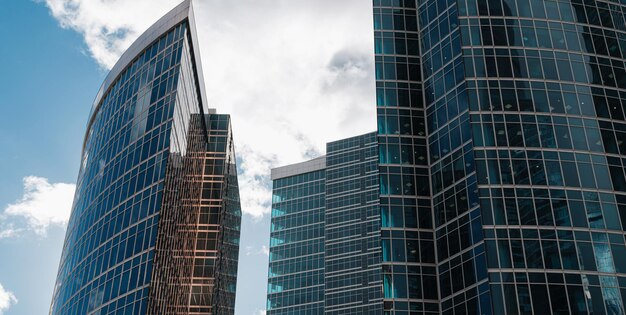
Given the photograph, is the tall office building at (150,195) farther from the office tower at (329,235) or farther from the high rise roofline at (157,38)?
the office tower at (329,235)

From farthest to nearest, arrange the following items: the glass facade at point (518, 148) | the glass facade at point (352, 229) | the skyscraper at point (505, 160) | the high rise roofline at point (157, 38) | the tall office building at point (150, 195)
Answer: the glass facade at point (352, 229) < the high rise roofline at point (157, 38) < the tall office building at point (150, 195) < the skyscraper at point (505, 160) < the glass facade at point (518, 148)

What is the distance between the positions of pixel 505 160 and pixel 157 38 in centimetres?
5103

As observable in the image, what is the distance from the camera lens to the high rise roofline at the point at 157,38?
100812mm

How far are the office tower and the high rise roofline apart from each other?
170 feet

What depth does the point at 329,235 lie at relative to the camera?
509 feet

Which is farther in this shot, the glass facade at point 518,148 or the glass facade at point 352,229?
the glass facade at point 352,229

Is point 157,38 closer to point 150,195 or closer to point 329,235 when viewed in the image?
point 150,195

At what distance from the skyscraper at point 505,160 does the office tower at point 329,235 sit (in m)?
61.6

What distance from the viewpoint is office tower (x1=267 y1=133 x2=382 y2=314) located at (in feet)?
482

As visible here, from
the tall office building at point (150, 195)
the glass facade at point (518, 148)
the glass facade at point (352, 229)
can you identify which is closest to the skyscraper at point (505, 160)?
the glass facade at point (518, 148)

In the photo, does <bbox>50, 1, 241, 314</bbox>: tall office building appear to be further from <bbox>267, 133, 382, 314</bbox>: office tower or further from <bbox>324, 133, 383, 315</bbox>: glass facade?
<bbox>267, 133, 382, 314</bbox>: office tower

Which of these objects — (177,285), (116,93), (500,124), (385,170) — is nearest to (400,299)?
(385,170)

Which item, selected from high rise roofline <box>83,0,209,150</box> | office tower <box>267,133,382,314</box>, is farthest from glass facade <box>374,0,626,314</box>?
office tower <box>267,133,382,314</box>

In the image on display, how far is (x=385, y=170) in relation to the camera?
87125 mm
